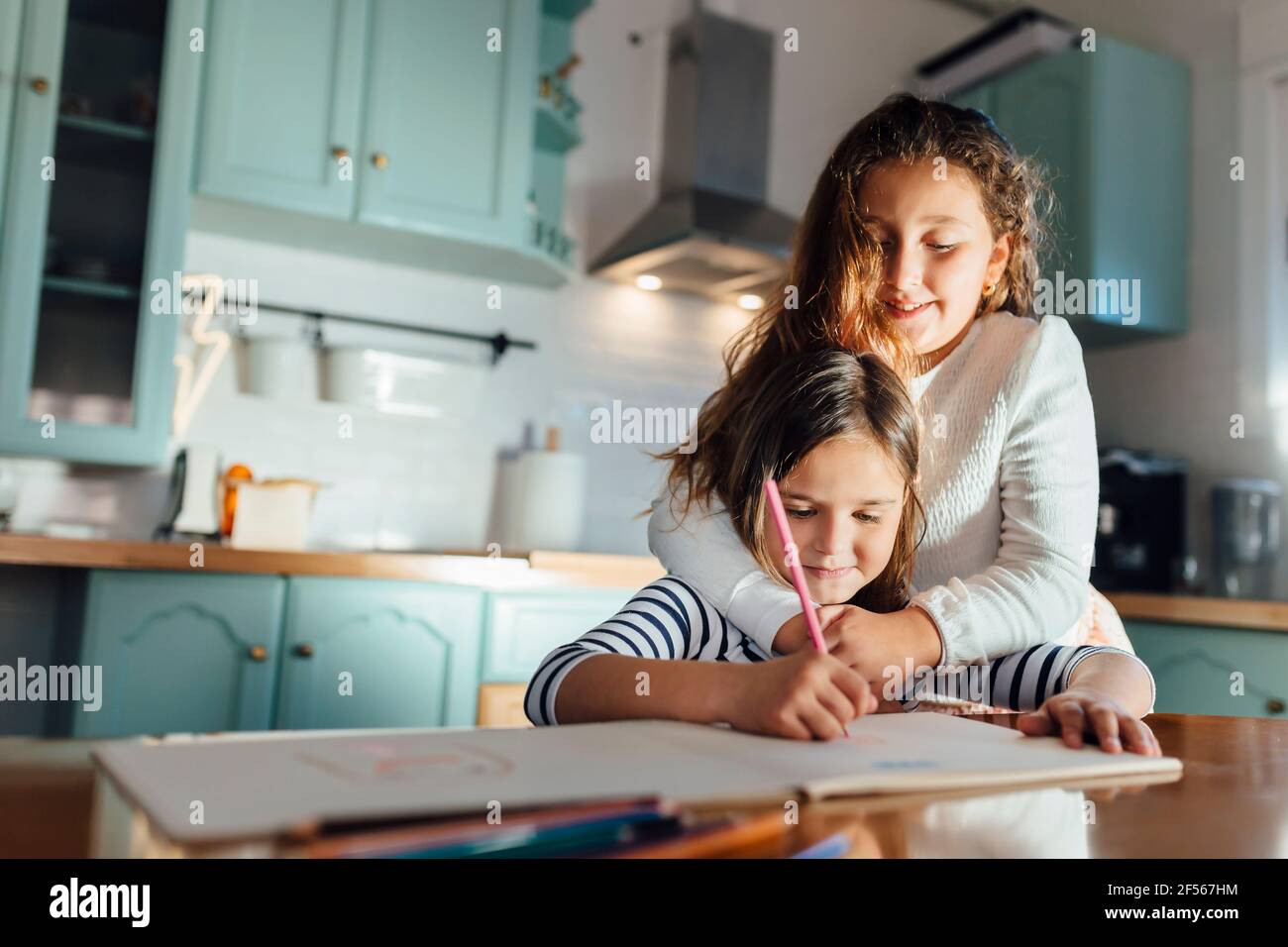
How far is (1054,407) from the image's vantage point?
875mm

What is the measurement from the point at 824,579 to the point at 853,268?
Result: 0.95 ft

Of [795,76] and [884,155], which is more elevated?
[795,76]

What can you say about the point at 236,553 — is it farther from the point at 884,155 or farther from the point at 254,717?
the point at 884,155

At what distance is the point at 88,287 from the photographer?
1.86 m

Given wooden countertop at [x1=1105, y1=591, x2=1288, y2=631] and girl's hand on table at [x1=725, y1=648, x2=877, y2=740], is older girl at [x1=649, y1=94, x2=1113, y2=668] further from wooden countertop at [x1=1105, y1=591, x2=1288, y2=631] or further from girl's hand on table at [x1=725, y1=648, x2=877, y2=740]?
wooden countertop at [x1=1105, y1=591, x2=1288, y2=631]

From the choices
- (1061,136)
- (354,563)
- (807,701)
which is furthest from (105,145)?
(1061,136)

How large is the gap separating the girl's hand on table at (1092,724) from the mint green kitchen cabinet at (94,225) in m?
1.70

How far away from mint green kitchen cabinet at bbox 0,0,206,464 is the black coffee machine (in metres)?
2.07

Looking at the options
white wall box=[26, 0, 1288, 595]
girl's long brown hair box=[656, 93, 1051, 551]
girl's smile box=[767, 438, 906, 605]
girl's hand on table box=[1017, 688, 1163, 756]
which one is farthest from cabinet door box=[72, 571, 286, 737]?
girl's hand on table box=[1017, 688, 1163, 756]

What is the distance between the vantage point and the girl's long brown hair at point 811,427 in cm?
87

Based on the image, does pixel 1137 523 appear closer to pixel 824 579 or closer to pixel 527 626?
pixel 527 626

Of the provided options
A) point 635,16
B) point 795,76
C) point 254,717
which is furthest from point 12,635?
point 795,76

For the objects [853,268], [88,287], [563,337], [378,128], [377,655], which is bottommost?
[377,655]
